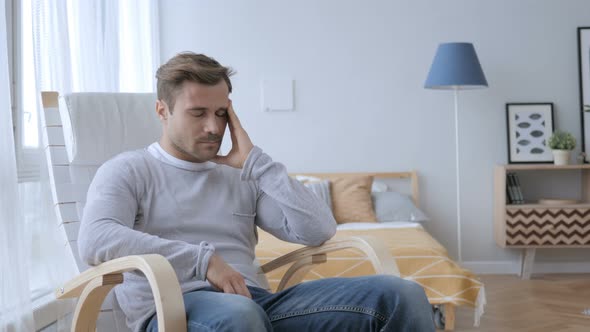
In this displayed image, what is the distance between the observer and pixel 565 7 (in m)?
5.34

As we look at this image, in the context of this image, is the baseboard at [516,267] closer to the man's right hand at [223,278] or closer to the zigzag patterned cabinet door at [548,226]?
the zigzag patterned cabinet door at [548,226]

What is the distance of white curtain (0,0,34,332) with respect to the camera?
2.39 metres

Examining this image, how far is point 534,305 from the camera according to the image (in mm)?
4230

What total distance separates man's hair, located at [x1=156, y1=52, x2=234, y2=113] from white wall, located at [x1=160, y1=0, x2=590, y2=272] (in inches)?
132

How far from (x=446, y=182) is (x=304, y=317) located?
3.72 meters

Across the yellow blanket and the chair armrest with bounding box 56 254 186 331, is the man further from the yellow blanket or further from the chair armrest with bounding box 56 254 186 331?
the yellow blanket

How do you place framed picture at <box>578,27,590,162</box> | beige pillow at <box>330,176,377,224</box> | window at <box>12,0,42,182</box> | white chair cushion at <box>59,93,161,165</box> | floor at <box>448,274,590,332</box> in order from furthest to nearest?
framed picture at <box>578,27,590,162</box>
beige pillow at <box>330,176,377,224</box>
floor at <box>448,274,590,332</box>
window at <box>12,0,42,182</box>
white chair cushion at <box>59,93,161,165</box>

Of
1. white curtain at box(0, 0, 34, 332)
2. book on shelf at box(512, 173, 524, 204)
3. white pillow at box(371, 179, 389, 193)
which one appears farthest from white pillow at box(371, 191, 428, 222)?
white curtain at box(0, 0, 34, 332)

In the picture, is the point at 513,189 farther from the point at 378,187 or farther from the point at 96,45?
the point at 96,45

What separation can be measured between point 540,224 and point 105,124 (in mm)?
3388

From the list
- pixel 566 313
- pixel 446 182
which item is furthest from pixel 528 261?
pixel 566 313

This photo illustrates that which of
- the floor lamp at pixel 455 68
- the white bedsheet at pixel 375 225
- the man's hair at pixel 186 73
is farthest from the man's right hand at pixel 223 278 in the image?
the floor lamp at pixel 455 68

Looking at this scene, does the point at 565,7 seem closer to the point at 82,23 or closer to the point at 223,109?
the point at 82,23

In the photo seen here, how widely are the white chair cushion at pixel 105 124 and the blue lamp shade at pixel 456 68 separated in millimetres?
2725
